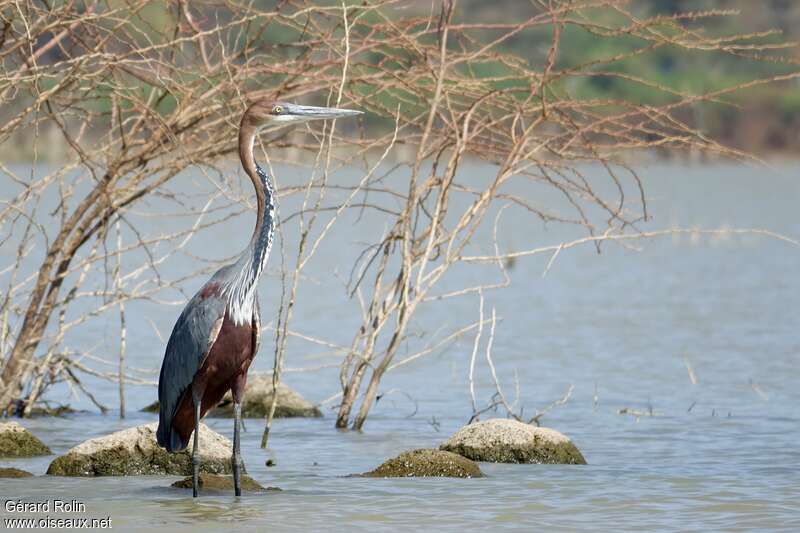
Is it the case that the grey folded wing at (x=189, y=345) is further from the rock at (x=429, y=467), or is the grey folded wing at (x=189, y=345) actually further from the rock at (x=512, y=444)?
the rock at (x=512, y=444)

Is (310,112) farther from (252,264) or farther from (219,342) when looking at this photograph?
(219,342)

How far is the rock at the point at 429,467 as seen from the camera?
324 inches

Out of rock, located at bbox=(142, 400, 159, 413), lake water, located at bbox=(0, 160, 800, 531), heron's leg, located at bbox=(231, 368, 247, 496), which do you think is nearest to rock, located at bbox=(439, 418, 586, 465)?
lake water, located at bbox=(0, 160, 800, 531)

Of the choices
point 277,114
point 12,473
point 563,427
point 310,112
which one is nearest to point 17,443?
point 12,473

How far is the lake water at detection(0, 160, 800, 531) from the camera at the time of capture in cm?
742

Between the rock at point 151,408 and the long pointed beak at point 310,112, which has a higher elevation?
the long pointed beak at point 310,112

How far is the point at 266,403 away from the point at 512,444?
2.51 m

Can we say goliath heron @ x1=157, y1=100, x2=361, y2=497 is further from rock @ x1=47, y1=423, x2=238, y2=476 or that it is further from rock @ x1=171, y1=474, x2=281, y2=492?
rock @ x1=47, y1=423, x2=238, y2=476

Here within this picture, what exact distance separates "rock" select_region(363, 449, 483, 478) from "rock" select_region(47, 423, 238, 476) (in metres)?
0.83

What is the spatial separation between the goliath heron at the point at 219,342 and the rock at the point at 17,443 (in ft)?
5.17

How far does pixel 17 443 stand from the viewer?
884cm

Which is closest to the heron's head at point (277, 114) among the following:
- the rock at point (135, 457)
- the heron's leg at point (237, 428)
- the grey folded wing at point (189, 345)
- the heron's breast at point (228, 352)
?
the grey folded wing at point (189, 345)

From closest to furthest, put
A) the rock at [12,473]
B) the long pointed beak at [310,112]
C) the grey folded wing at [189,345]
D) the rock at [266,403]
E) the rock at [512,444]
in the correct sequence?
the grey folded wing at [189,345] → the long pointed beak at [310,112] → the rock at [12,473] → the rock at [512,444] → the rock at [266,403]

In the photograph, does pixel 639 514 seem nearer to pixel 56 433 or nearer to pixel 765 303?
pixel 56 433
